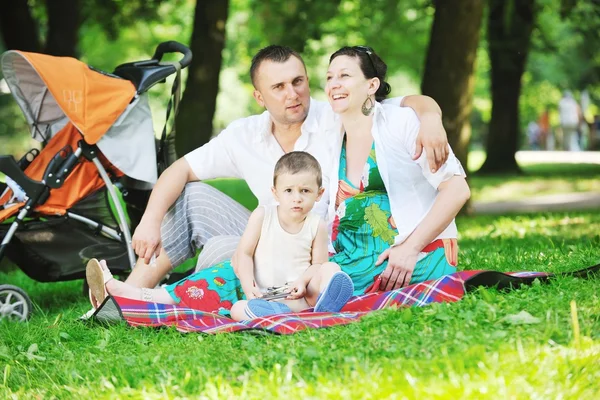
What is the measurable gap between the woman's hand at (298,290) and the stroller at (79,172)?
4.92 feet

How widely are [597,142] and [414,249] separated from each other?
2670 cm

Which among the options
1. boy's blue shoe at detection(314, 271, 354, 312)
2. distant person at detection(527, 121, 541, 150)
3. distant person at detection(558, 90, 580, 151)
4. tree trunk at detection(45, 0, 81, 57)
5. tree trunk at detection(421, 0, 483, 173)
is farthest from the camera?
distant person at detection(527, 121, 541, 150)

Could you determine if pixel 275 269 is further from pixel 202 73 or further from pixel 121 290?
pixel 202 73

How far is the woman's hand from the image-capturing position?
4191 mm

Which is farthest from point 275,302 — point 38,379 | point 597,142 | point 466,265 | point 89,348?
point 597,142

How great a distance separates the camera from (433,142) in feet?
13.5

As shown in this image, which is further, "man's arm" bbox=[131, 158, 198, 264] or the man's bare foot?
"man's arm" bbox=[131, 158, 198, 264]

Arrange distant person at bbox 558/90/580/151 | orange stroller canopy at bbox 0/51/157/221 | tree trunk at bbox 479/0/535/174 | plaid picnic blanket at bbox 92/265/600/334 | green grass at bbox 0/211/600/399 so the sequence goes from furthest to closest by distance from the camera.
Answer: distant person at bbox 558/90/580/151
tree trunk at bbox 479/0/535/174
orange stroller canopy at bbox 0/51/157/221
plaid picnic blanket at bbox 92/265/600/334
green grass at bbox 0/211/600/399

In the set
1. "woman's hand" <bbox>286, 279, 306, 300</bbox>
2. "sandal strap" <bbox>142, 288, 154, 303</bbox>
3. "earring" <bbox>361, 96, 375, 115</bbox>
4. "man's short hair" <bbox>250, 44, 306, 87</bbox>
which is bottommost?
"sandal strap" <bbox>142, 288, 154, 303</bbox>

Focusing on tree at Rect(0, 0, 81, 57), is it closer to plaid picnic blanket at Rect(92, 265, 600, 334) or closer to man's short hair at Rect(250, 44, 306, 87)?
man's short hair at Rect(250, 44, 306, 87)

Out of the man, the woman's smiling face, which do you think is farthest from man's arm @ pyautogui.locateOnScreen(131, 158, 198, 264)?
the woman's smiling face

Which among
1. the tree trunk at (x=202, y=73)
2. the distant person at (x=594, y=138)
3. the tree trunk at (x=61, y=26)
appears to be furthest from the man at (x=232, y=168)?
the distant person at (x=594, y=138)

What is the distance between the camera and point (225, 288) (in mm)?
4527

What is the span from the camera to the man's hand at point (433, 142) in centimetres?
411
